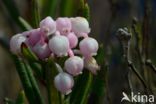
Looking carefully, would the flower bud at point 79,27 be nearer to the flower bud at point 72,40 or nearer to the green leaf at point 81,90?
the flower bud at point 72,40

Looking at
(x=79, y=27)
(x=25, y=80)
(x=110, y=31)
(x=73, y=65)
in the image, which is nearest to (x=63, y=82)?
(x=73, y=65)

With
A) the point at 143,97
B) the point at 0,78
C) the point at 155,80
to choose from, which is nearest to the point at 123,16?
the point at 0,78

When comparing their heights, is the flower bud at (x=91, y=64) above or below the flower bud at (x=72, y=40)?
below

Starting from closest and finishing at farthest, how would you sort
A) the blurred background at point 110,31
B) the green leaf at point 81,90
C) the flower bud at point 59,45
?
1. the flower bud at point 59,45
2. the green leaf at point 81,90
3. the blurred background at point 110,31

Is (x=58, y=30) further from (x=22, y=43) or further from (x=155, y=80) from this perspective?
(x=155, y=80)

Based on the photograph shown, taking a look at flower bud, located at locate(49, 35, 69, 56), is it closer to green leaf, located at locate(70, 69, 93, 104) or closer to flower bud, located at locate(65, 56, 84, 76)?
flower bud, located at locate(65, 56, 84, 76)

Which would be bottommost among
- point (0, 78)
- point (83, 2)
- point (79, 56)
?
point (0, 78)

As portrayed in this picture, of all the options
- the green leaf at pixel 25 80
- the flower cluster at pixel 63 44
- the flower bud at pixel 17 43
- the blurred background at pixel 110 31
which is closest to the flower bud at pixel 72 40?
the flower cluster at pixel 63 44
